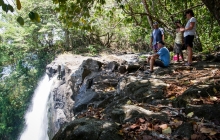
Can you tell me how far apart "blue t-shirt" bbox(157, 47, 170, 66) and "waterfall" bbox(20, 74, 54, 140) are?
40.8ft

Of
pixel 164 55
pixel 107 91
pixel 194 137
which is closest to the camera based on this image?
pixel 194 137

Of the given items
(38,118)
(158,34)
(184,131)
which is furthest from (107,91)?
(38,118)

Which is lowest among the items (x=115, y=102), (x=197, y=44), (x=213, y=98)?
(x=115, y=102)

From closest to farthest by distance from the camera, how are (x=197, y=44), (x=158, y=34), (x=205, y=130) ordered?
1. (x=205, y=130)
2. (x=158, y=34)
3. (x=197, y=44)

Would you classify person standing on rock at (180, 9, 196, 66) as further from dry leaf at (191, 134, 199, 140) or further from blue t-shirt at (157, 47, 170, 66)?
dry leaf at (191, 134, 199, 140)

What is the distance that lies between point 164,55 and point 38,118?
15.6 metres

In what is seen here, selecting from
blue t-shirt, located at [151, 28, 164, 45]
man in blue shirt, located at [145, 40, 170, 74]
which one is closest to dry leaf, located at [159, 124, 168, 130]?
man in blue shirt, located at [145, 40, 170, 74]

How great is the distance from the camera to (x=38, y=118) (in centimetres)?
1922

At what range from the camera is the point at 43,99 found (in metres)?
18.9

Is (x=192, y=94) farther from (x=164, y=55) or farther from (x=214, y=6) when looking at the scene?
(x=164, y=55)

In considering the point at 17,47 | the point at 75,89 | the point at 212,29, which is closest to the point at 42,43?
the point at 17,47

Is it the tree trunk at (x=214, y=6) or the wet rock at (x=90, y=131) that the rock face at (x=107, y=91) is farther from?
the tree trunk at (x=214, y=6)

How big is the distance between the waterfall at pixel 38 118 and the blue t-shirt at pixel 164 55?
12.4m

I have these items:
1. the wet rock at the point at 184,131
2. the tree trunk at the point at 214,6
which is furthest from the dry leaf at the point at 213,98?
the tree trunk at the point at 214,6
